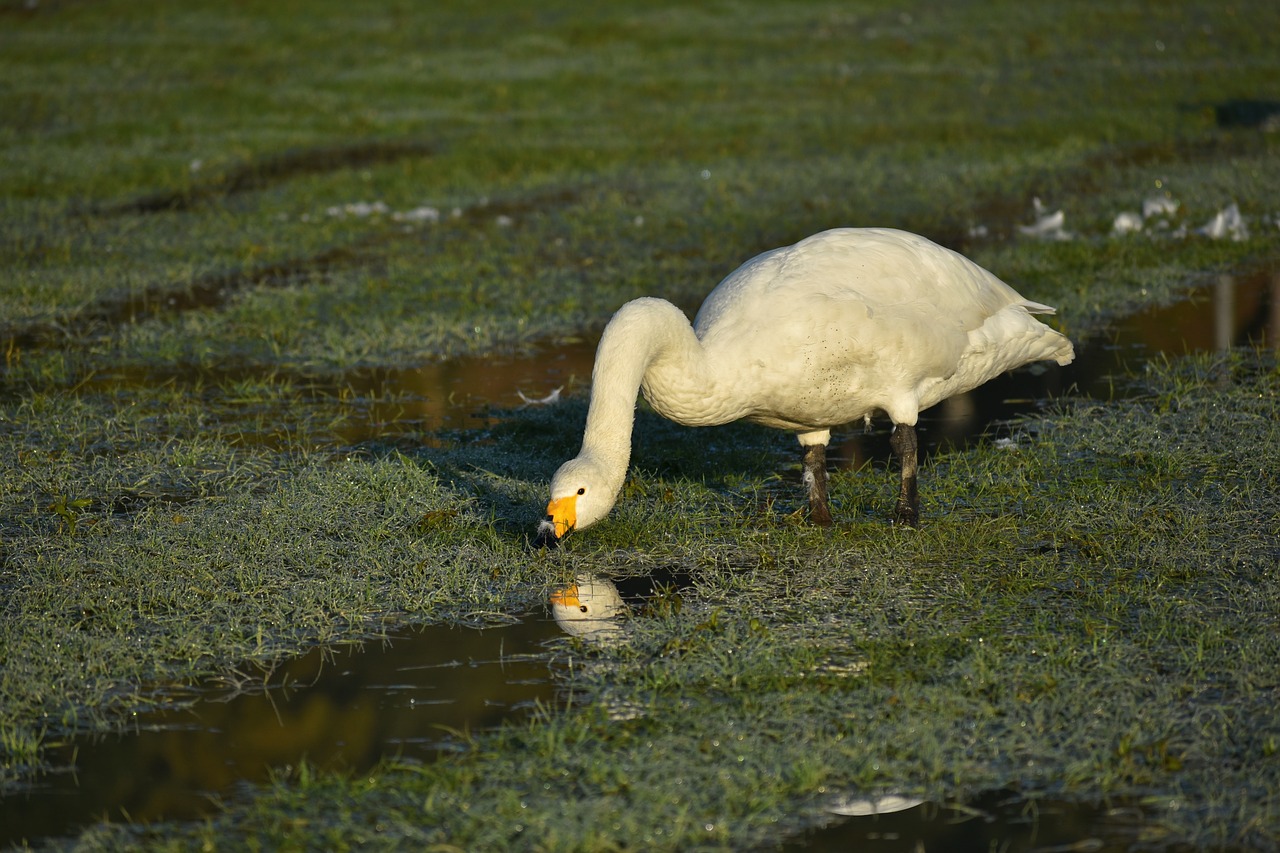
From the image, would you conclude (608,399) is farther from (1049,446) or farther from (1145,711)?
(1049,446)

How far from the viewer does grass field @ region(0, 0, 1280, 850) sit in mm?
4285

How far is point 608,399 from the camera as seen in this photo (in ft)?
18.9

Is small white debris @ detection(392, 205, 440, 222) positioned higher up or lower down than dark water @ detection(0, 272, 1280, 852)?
higher up

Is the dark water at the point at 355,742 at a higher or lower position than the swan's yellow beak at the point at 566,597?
lower

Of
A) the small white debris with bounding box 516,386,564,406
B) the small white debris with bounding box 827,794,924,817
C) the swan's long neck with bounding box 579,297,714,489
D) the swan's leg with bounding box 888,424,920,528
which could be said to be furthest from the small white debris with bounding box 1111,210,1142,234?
the small white debris with bounding box 827,794,924,817

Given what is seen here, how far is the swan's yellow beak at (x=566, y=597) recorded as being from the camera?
5770mm

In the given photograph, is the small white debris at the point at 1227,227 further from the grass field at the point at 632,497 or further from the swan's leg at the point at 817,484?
the swan's leg at the point at 817,484

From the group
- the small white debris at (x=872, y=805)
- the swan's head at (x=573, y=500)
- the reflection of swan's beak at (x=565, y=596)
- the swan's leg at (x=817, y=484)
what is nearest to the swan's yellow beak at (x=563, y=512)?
the swan's head at (x=573, y=500)

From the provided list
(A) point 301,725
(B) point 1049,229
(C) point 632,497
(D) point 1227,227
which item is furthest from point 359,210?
(A) point 301,725

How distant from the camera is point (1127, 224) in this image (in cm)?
1296

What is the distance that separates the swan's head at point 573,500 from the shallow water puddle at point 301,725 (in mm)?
412

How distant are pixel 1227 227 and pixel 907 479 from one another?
7.60 meters

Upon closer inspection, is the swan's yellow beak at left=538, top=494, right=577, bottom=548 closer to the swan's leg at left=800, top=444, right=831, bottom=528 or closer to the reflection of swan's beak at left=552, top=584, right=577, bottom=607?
the reflection of swan's beak at left=552, top=584, right=577, bottom=607

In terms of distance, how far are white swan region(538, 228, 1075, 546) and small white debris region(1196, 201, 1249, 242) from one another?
249 inches
